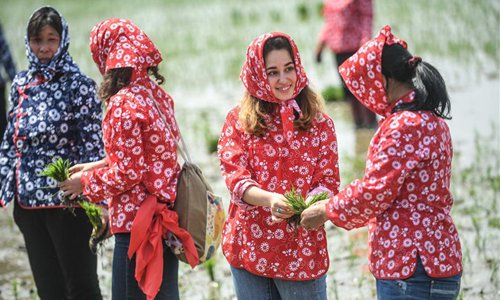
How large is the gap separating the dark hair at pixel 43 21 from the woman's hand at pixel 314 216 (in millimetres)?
1928

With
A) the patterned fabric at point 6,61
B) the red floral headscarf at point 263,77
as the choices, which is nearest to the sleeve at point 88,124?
the red floral headscarf at point 263,77

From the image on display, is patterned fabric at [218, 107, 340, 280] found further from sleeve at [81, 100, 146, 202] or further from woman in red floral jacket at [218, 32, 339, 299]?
sleeve at [81, 100, 146, 202]

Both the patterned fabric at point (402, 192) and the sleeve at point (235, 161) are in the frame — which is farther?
the sleeve at point (235, 161)

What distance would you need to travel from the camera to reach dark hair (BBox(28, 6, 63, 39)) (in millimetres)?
4594

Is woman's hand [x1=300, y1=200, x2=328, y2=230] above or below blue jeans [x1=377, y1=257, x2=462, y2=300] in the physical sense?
above

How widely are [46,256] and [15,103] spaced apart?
2.78 ft

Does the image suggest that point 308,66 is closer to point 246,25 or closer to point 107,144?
point 246,25

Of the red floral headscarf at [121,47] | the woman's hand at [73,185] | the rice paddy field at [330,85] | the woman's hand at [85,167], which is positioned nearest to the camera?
the red floral headscarf at [121,47]

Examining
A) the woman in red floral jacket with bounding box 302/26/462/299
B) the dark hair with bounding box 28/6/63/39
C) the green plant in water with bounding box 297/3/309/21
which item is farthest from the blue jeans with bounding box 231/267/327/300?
the green plant in water with bounding box 297/3/309/21

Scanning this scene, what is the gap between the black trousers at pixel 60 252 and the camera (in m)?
4.50

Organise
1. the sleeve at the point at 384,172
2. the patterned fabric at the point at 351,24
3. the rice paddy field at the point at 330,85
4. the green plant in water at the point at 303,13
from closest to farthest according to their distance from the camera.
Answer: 1. the sleeve at the point at 384,172
2. the rice paddy field at the point at 330,85
3. the patterned fabric at the point at 351,24
4. the green plant in water at the point at 303,13

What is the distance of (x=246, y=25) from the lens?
56.6 feet

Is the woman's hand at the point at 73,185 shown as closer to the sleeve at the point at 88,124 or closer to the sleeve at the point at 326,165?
the sleeve at the point at 88,124

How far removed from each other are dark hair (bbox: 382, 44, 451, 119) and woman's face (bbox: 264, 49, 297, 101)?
51 cm
